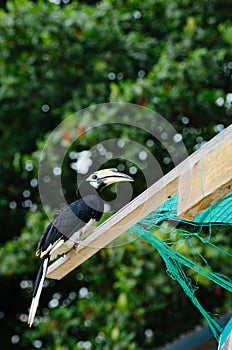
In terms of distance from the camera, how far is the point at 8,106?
540cm

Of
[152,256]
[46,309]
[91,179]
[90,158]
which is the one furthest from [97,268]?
[91,179]

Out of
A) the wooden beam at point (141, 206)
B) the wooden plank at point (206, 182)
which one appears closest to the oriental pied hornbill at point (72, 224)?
the wooden beam at point (141, 206)

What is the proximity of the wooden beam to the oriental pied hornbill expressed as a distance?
15 cm

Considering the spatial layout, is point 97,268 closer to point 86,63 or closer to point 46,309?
point 46,309

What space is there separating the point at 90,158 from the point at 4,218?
156cm

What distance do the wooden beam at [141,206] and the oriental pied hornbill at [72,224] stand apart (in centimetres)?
15

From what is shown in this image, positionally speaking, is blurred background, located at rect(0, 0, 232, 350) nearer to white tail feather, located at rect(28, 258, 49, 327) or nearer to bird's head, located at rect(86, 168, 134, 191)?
bird's head, located at rect(86, 168, 134, 191)

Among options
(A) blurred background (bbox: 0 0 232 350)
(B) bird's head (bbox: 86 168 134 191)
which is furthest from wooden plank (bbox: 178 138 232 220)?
(A) blurred background (bbox: 0 0 232 350)

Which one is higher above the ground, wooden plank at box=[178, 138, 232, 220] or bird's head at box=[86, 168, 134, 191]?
wooden plank at box=[178, 138, 232, 220]

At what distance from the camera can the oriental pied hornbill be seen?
2.30 m

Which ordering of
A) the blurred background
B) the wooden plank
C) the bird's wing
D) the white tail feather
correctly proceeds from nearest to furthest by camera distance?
the wooden plank, the white tail feather, the bird's wing, the blurred background

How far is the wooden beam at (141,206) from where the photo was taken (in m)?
1.41

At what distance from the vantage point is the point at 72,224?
246cm

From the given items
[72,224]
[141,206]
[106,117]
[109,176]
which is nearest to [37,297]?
[72,224]
